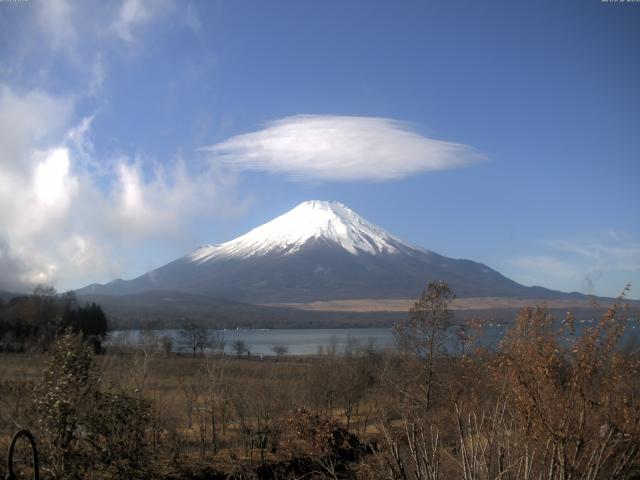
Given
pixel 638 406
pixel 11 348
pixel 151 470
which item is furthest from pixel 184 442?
pixel 11 348

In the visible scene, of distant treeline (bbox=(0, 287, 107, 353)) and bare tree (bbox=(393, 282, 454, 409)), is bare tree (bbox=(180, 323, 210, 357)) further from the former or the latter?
bare tree (bbox=(393, 282, 454, 409))

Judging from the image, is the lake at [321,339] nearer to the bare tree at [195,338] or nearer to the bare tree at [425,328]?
the bare tree at [425,328]

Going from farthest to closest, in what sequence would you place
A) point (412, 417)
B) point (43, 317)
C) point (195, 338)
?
point (195, 338), point (43, 317), point (412, 417)

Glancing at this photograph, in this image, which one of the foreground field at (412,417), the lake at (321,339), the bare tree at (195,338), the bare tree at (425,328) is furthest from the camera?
the bare tree at (195,338)

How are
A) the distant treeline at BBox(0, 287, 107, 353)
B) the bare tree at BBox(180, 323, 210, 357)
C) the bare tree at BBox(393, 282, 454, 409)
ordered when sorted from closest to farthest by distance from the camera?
the bare tree at BBox(393, 282, 454, 409), the distant treeline at BBox(0, 287, 107, 353), the bare tree at BBox(180, 323, 210, 357)

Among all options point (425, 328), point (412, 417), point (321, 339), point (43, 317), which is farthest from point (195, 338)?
point (412, 417)

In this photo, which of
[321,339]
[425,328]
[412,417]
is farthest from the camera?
[321,339]

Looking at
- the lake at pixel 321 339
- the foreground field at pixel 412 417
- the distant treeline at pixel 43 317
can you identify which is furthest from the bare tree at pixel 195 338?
the foreground field at pixel 412 417

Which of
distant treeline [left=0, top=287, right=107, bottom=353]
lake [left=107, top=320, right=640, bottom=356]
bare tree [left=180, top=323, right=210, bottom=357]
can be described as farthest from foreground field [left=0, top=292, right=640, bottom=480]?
bare tree [left=180, top=323, right=210, bottom=357]

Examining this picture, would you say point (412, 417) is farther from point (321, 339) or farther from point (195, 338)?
point (321, 339)

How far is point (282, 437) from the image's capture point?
846 inches

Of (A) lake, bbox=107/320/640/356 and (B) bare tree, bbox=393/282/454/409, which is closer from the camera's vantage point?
(A) lake, bbox=107/320/640/356

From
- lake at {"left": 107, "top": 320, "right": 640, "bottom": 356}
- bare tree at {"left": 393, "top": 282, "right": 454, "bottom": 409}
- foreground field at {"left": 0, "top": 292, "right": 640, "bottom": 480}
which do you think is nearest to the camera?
foreground field at {"left": 0, "top": 292, "right": 640, "bottom": 480}

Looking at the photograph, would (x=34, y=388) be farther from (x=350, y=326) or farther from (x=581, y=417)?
(x=350, y=326)
